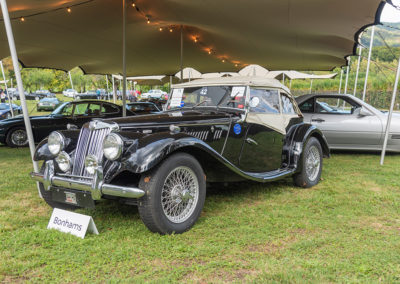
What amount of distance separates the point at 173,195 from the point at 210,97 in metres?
1.91

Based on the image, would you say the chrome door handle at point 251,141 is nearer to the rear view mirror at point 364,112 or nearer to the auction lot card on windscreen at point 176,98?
the auction lot card on windscreen at point 176,98

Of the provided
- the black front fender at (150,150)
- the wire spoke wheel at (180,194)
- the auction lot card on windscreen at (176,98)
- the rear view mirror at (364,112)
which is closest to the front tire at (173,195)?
the wire spoke wheel at (180,194)

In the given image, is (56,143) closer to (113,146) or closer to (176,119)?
(113,146)

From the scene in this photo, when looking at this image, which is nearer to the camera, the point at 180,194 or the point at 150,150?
the point at 150,150

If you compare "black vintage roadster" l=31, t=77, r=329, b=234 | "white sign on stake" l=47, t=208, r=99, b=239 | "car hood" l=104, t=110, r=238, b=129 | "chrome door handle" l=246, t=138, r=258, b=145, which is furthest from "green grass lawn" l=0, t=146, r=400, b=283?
"car hood" l=104, t=110, r=238, b=129

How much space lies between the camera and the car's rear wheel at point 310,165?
5.28 meters

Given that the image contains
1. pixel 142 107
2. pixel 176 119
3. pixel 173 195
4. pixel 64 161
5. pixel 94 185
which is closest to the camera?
pixel 94 185

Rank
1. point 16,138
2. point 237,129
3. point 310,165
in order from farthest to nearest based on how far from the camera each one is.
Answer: point 16,138
point 310,165
point 237,129

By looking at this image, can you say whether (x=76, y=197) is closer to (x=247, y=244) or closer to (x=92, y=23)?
(x=247, y=244)

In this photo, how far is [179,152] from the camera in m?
Answer: 3.42

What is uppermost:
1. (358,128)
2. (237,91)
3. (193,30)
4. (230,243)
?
(193,30)

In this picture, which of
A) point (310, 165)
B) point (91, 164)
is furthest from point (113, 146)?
point (310, 165)

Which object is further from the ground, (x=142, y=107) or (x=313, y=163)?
(x=313, y=163)

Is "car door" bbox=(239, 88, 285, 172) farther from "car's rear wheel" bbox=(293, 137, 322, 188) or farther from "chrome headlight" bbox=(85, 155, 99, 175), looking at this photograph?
"chrome headlight" bbox=(85, 155, 99, 175)
